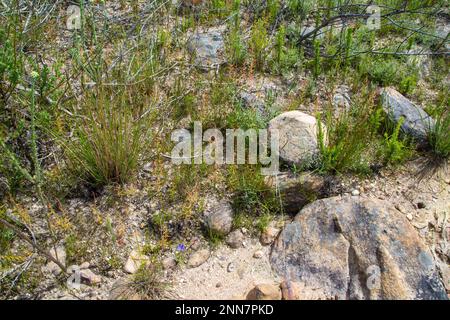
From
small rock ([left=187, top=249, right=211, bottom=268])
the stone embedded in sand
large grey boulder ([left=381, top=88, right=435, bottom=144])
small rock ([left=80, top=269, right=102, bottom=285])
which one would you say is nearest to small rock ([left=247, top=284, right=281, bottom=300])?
small rock ([left=187, top=249, right=211, bottom=268])

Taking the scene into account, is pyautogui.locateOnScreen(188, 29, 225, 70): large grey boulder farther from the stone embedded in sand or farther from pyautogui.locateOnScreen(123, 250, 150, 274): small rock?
pyautogui.locateOnScreen(123, 250, 150, 274): small rock

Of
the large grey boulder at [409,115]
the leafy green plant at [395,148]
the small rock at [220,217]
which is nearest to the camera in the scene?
the small rock at [220,217]

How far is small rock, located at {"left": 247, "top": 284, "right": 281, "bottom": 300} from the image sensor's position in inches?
95.1

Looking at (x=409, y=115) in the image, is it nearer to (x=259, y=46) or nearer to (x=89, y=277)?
(x=259, y=46)

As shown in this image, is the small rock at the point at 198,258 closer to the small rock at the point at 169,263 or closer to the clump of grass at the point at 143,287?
the small rock at the point at 169,263

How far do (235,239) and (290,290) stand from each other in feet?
1.80

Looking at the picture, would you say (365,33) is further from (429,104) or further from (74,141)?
(74,141)

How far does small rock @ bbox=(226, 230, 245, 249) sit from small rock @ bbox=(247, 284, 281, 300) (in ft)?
1.36

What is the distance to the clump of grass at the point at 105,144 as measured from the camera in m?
2.76

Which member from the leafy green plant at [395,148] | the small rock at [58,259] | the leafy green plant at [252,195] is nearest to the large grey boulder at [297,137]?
the leafy green plant at [252,195]

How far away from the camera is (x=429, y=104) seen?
11.8 ft

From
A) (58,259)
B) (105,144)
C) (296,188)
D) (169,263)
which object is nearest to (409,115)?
(296,188)

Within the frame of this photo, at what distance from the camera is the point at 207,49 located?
4.01 metres

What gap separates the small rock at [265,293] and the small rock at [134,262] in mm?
720
